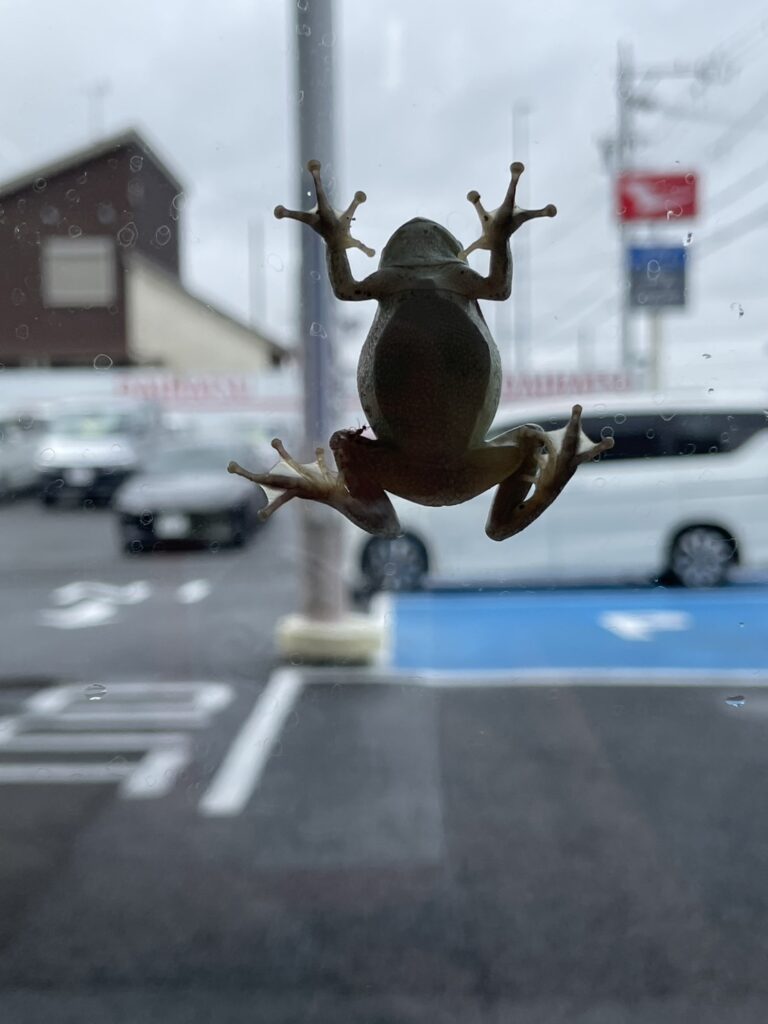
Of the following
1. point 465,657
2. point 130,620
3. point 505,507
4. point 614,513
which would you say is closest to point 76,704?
point 130,620

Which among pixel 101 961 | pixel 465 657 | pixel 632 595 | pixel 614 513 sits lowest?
pixel 101 961

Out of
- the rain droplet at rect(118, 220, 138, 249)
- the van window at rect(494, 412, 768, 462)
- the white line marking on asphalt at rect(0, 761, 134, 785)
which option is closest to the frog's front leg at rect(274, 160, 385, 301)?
the van window at rect(494, 412, 768, 462)

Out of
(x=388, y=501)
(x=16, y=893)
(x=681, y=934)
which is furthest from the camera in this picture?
(x=16, y=893)

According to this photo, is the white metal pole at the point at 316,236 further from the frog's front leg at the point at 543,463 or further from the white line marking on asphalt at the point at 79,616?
the white line marking on asphalt at the point at 79,616

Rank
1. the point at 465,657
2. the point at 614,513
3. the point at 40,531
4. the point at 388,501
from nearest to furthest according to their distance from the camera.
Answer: the point at 388,501, the point at 614,513, the point at 40,531, the point at 465,657

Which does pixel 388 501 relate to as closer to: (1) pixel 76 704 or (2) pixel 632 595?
(2) pixel 632 595

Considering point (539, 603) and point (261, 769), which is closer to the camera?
point (261, 769)

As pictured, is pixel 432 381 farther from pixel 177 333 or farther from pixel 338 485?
pixel 177 333

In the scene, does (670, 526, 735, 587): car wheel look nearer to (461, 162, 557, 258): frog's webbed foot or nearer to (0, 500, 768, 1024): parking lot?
(0, 500, 768, 1024): parking lot
